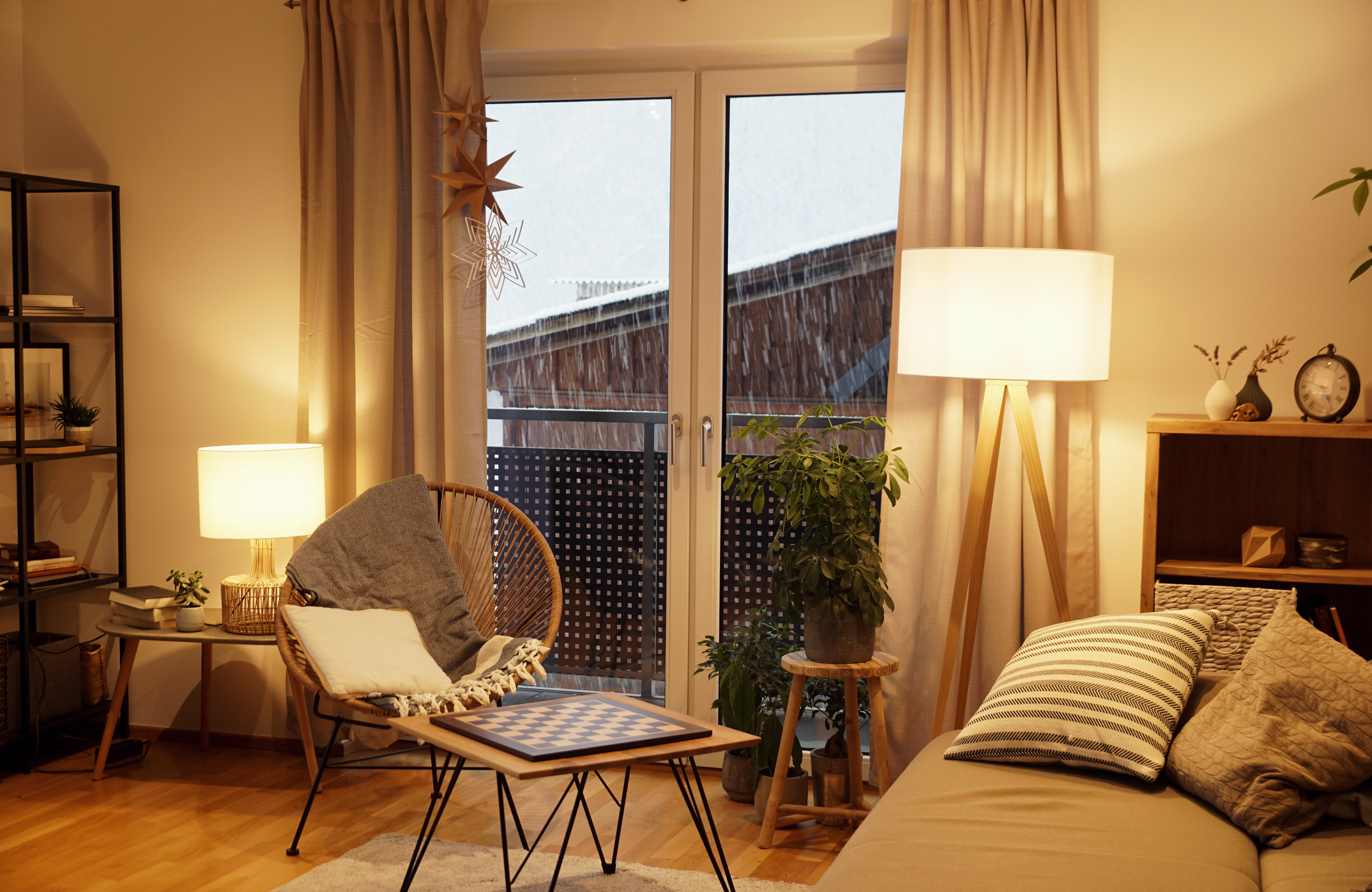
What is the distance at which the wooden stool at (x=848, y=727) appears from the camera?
2.96 metres

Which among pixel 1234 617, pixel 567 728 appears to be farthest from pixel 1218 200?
pixel 567 728

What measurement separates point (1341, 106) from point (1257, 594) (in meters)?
1.34

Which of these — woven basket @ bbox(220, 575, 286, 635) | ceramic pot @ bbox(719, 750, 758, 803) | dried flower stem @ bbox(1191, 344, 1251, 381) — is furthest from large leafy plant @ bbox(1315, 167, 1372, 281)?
woven basket @ bbox(220, 575, 286, 635)

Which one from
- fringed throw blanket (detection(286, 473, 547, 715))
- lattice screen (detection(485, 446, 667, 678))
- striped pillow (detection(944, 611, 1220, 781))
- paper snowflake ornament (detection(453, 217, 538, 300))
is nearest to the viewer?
striped pillow (detection(944, 611, 1220, 781))

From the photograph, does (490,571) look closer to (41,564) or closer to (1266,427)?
(41,564)

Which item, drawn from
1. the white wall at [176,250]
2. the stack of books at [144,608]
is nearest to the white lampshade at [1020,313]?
the white wall at [176,250]

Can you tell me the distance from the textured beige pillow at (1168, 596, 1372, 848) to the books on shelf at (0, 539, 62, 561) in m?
3.25

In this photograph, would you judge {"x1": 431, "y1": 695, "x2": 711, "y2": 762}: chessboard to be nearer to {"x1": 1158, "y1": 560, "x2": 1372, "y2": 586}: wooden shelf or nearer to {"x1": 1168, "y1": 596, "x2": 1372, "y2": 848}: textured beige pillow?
{"x1": 1168, "y1": 596, "x2": 1372, "y2": 848}: textured beige pillow

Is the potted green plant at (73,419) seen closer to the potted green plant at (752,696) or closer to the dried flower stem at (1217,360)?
the potted green plant at (752,696)

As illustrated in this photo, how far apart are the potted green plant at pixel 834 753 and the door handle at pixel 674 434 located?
0.79 meters

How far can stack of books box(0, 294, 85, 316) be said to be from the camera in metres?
3.60

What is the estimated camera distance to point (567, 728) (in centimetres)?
230

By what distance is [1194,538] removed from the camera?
10.2 ft

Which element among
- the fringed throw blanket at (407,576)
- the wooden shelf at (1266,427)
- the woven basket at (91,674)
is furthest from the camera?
the woven basket at (91,674)
